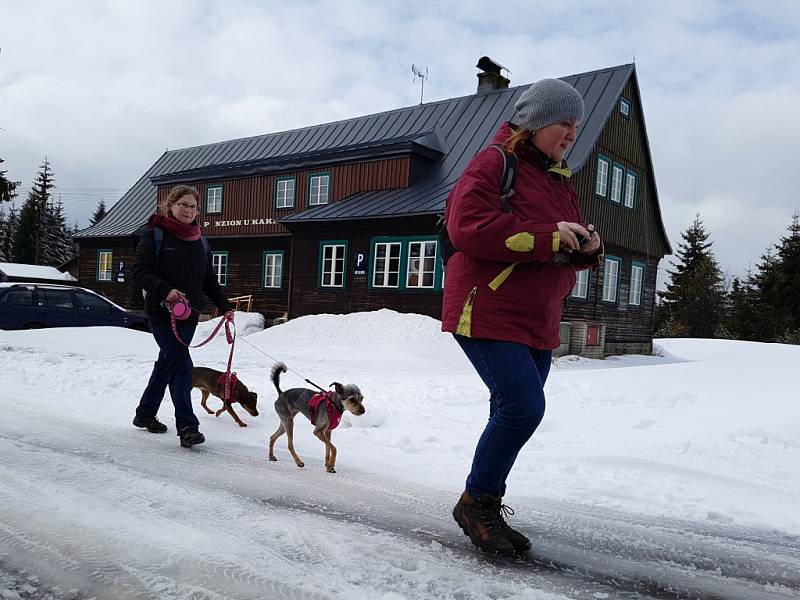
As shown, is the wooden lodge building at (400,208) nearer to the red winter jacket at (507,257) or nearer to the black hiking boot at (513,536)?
the red winter jacket at (507,257)

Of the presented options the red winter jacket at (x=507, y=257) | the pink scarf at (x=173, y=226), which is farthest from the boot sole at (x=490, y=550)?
the pink scarf at (x=173, y=226)

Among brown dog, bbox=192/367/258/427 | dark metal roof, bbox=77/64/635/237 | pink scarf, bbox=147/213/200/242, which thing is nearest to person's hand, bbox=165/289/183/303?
pink scarf, bbox=147/213/200/242

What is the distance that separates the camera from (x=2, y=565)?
2662 mm

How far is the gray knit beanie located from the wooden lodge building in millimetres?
14303

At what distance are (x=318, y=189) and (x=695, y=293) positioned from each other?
96.0 ft

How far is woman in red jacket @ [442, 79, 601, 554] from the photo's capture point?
2797 millimetres

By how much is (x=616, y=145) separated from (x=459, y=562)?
821 inches

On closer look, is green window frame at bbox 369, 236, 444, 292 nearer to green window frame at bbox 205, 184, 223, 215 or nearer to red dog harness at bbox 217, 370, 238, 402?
green window frame at bbox 205, 184, 223, 215

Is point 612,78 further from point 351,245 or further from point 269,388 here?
point 269,388

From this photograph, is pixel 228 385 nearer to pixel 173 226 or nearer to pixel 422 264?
pixel 173 226

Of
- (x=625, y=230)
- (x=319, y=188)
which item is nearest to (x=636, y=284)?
(x=625, y=230)

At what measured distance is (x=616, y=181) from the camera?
2153 cm

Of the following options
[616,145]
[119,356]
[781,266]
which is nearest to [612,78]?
[616,145]

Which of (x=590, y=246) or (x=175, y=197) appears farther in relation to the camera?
(x=175, y=197)
